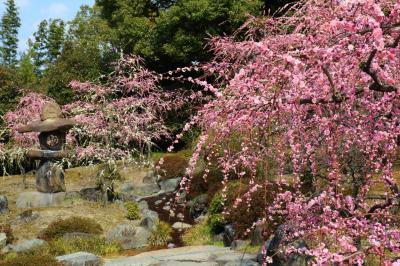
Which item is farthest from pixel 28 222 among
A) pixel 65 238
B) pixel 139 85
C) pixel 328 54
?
pixel 328 54

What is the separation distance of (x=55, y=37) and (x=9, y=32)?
17.4 m

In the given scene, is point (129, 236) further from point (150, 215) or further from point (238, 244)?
point (238, 244)

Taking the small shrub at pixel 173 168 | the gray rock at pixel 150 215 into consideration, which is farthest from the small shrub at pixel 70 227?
the small shrub at pixel 173 168

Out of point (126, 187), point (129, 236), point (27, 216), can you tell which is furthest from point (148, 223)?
point (126, 187)

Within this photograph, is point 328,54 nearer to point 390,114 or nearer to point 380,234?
point 390,114

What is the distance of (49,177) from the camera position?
599 inches

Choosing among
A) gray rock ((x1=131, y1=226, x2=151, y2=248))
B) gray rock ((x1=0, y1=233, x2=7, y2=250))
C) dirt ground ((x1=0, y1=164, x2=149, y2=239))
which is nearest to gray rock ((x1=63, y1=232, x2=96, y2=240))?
dirt ground ((x1=0, y1=164, x2=149, y2=239))

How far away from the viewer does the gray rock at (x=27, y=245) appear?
1134cm

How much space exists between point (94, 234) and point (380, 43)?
37.1 ft

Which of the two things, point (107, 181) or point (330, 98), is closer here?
point (330, 98)

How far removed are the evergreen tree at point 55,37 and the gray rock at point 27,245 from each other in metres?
35.4

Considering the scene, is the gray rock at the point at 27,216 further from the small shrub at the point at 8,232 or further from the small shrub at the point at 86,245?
the small shrub at the point at 86,245

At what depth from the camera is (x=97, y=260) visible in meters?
9.78

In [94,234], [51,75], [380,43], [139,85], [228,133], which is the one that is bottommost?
[94,234]
